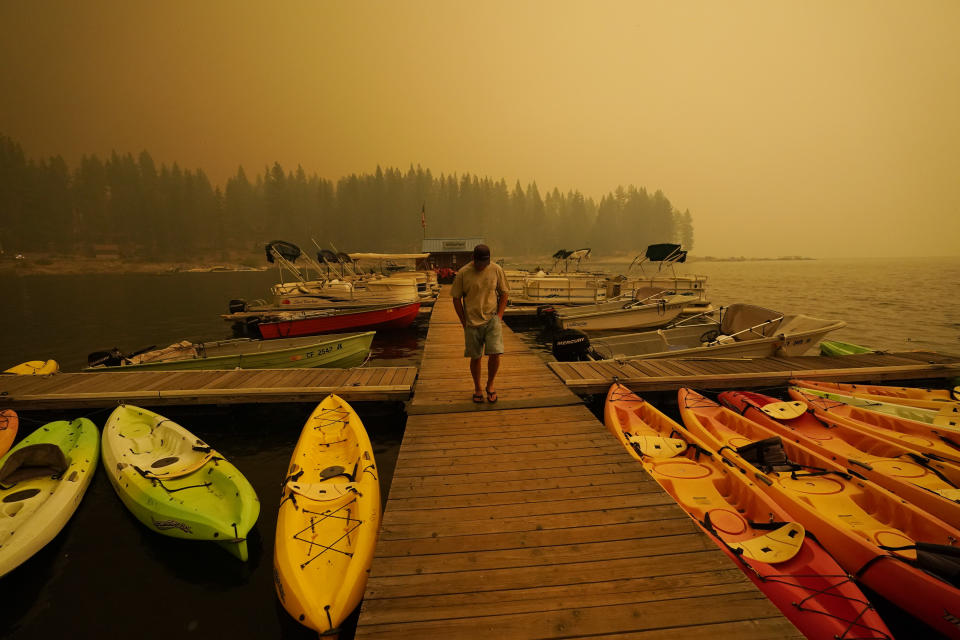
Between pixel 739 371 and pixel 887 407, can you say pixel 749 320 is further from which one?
pixel 887 407

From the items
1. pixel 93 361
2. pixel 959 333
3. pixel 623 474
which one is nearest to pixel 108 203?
pixel 93 361

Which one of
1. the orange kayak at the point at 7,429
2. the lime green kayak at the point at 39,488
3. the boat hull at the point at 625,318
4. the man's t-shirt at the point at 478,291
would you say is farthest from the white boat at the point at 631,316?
the orange kayak at the point at 7,429

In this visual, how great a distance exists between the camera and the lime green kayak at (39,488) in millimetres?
4469

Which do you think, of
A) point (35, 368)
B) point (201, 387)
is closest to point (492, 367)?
point (201, 387)

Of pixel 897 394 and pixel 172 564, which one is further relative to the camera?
pixel 897 394

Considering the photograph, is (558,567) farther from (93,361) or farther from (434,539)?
(93,361)

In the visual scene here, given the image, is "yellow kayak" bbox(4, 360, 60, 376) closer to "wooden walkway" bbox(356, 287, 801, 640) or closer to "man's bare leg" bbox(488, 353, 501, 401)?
"wooden walkway" bbox(356, 287, 801, 640)

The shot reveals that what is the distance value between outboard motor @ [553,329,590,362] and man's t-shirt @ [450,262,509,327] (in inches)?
262

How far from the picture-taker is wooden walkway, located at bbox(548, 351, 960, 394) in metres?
8.37

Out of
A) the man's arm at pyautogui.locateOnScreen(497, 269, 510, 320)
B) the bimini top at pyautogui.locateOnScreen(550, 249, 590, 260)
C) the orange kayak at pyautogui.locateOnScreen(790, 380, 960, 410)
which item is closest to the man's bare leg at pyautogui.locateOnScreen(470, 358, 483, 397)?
Result: the man's arm at pyautogui.locateOnScreen(497, 269, 510, 320)

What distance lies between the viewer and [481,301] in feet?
18.7

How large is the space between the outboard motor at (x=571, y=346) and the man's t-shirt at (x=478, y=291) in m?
6.66

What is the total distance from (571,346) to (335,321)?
1096 centimetres

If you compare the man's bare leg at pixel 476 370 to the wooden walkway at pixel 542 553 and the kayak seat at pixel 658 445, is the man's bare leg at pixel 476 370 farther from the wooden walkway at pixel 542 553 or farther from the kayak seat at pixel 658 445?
the kayak seat at pixel 658 445
